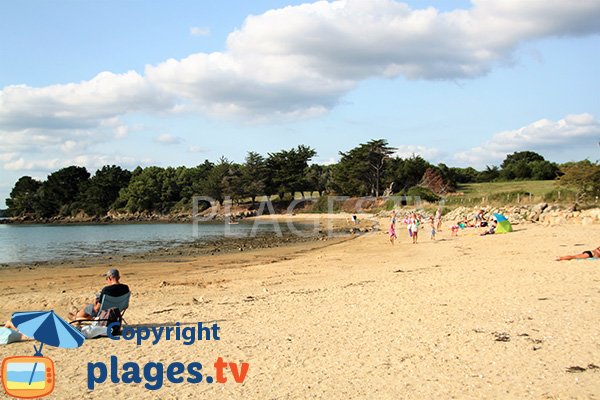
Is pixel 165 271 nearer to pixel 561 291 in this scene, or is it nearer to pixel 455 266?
pixel 455 266

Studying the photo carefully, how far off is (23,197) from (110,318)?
115 meters

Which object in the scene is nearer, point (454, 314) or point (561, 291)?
point (454, 314)

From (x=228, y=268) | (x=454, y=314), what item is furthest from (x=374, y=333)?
(x=228, y=268)

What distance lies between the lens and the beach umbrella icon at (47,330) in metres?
6.74

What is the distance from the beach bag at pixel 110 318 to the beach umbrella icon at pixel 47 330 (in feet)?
2.10

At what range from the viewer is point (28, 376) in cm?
580

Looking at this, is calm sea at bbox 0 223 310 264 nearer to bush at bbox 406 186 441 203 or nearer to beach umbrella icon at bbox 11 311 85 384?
bush at bbox 406 186 441 203

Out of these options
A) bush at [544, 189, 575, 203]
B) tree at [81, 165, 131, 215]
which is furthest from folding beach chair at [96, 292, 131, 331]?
tree at [81, 165, 131, 215]

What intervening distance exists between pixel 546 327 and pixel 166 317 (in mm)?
6693

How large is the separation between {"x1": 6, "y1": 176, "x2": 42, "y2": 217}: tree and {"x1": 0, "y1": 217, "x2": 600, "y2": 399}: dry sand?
104 meters

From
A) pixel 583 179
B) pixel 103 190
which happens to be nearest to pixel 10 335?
pixel 583 179

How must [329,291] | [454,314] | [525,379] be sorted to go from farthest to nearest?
[329,291]
[454,314]
[525,379]

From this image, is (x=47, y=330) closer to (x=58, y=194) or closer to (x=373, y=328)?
(x=373, y=328)

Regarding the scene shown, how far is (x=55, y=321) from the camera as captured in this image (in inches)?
270
